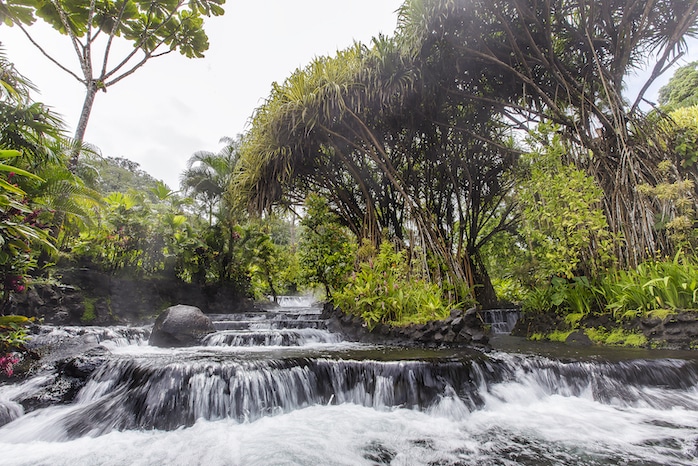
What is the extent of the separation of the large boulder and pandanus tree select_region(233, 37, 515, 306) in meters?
2.58

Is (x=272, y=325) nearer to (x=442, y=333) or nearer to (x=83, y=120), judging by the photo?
(x=442, y=333)

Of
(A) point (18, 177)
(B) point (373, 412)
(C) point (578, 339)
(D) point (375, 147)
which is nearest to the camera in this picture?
(B) point (373, 412)

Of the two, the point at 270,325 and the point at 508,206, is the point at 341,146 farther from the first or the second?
the point at 508,206

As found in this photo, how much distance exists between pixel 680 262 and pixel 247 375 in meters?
6.08

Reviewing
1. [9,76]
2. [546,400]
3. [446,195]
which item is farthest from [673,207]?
[9,76]

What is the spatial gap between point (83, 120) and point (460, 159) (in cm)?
811

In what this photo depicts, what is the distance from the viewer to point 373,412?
3.21m

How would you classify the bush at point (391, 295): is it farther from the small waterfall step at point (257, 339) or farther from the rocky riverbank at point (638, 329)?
Answer: the rocky riverbank at point (638, 329)

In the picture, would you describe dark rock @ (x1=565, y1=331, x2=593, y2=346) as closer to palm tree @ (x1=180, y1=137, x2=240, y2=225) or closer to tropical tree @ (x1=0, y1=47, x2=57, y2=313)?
tropical tree @ (x1=0, y1=47, x2=57, y2=313)

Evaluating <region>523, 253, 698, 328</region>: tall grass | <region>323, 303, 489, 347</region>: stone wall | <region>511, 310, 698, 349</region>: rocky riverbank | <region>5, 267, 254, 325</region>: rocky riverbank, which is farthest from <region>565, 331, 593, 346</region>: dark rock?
<region>5, 267, 254, 325</region>: rocky riverbank

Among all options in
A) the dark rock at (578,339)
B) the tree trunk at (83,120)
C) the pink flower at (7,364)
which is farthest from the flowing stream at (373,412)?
the tree trunk at (83,120)

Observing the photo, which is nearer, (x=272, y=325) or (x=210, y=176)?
(x=272, y=325)

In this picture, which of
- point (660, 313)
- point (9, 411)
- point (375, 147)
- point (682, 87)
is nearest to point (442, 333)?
point (660, 313)

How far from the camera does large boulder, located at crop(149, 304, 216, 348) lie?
18.4ft
